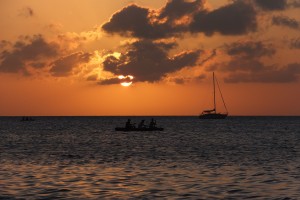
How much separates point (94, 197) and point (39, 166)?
1859cm

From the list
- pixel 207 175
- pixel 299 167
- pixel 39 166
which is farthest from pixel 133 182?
pixel 299 167

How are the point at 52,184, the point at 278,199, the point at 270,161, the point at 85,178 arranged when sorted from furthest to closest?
1. the point at 270,161
2. the point at 85,178
3. the point at 52,184
4. the point at 278,199

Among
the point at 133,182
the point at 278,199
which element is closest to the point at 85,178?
the point at 133,182

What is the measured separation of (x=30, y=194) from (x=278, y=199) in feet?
48.1

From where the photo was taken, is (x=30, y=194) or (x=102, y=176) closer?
(x=30, y=194)

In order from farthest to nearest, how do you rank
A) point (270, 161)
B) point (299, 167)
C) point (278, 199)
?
1. point (270, 161)
2. point (299, 167)
3. point (278, 199)

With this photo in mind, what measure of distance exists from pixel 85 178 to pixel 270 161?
77.8 ft

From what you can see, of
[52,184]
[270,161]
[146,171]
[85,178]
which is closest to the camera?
[52,184]

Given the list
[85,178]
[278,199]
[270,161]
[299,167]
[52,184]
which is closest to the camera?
[278,199]

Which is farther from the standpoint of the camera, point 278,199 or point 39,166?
point 39,166

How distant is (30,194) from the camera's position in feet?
103

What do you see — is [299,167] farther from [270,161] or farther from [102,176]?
[102,176]

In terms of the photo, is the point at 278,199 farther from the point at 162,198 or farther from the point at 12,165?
the point at 12,165

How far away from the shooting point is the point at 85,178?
38781mm
